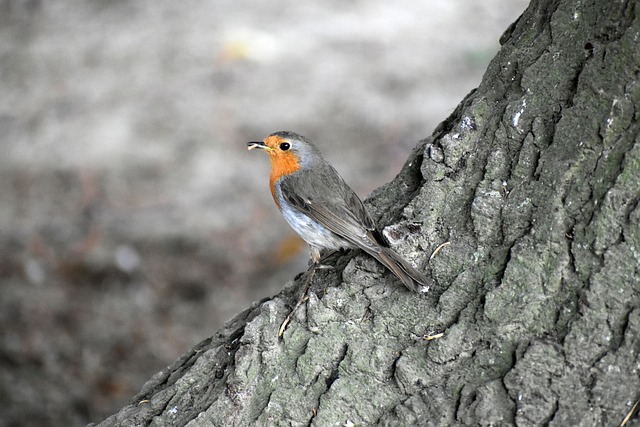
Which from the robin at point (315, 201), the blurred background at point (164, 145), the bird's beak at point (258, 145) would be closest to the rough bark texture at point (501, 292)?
the robin at point (315, 201)

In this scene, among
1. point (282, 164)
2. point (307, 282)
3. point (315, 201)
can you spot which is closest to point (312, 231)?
point (315, 201)

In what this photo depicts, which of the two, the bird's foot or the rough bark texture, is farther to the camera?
the bird's foot

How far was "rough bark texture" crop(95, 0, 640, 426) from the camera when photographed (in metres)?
2.42

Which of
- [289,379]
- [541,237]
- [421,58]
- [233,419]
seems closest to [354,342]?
[289,379]

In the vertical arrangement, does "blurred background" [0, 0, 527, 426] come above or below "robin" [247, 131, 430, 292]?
above

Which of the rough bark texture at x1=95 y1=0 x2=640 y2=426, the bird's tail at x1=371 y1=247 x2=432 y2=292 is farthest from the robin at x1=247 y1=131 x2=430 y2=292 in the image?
the rough bark texture at x1=95 y1=0 x2=640 y2=426

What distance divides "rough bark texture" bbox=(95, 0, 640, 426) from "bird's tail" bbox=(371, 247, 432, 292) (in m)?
0.05

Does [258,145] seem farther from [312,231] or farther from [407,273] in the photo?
[407,273]

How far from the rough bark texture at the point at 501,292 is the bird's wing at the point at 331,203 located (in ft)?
1.10

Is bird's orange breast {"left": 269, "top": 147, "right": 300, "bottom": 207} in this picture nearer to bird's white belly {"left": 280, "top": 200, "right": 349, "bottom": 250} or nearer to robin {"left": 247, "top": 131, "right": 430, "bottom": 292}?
robin {"left": 247, "top": 131, "right": 430, "bottom": 292}

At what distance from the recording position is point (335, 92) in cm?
768

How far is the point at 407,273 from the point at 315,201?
1.26 m

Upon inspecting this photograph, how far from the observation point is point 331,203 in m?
3.88

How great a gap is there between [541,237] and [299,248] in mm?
3963
